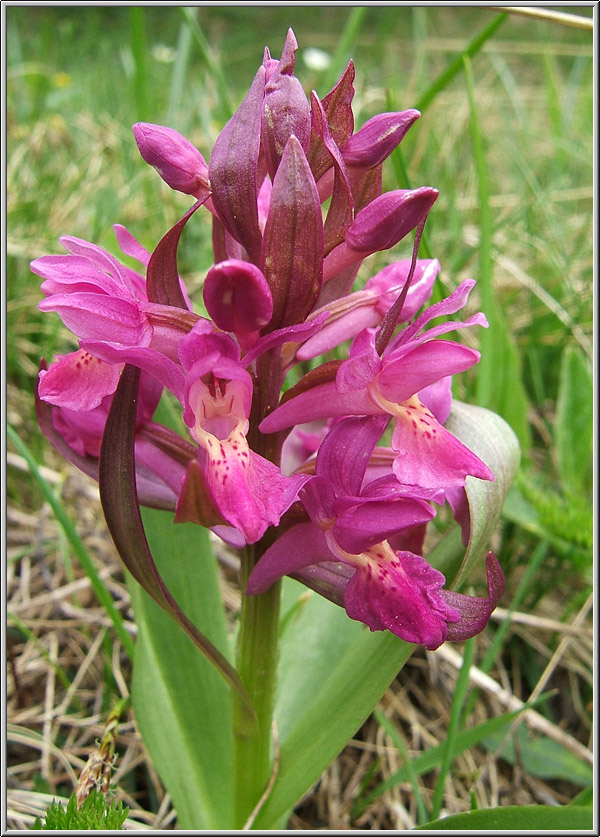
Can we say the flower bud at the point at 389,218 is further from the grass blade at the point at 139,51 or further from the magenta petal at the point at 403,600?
the grass blade at the point at 139,51

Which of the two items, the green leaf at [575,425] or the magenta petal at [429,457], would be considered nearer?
the magenta petal at [429,457]

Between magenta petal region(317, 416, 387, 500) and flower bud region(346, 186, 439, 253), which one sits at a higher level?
flower bud region(346, 186, 439, 253)

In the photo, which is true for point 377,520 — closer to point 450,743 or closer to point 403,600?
point 403,600

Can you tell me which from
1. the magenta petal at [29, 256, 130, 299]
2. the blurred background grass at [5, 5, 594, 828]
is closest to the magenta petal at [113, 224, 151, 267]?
the magenta petal at [29, 256, 130, 299]

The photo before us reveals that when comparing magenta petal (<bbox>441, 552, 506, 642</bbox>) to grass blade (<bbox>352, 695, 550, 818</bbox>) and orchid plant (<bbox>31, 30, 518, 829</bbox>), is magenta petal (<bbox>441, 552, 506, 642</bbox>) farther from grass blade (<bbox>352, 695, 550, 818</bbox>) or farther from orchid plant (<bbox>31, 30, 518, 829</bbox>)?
grass blade (<bbox>352, 695, 550, 818</bbox>)

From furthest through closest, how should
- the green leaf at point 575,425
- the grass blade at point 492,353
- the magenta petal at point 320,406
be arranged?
the green leaf at point 575,425 → the grass blade at point 492,353 → the magenta petal at point 320,406

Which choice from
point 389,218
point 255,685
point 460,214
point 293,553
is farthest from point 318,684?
point 460,214

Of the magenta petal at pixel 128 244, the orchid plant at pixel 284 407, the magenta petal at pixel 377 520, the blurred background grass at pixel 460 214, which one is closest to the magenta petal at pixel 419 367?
the orchid plant at pixel 284 407
